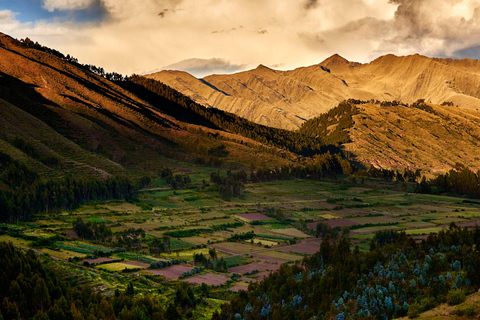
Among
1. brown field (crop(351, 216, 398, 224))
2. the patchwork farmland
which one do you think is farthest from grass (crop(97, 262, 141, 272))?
brown field (crop(351, 216, 398, 224))

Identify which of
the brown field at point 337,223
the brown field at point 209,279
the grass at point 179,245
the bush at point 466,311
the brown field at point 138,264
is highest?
the bush at point 466,311

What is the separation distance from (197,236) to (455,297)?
98.9 metres

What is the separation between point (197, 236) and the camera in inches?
5605

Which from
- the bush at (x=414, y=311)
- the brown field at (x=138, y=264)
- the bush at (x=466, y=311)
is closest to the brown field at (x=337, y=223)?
the brown field at (x=138, y=264)

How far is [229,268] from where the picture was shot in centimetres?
10862

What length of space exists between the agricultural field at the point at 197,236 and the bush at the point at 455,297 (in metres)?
41.3

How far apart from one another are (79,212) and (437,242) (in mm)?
122795

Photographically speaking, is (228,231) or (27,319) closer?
(27,319)

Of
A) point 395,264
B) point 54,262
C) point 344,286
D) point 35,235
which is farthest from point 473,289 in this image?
point 35,235

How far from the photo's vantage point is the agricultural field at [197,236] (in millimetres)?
96062

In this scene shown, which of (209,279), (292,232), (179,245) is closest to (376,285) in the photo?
(209,279)

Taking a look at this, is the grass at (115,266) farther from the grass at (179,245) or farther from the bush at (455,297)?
the bush at (455,297)

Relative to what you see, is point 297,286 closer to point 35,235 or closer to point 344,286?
point 344,286

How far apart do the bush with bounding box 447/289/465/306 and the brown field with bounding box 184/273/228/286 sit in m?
51.3
